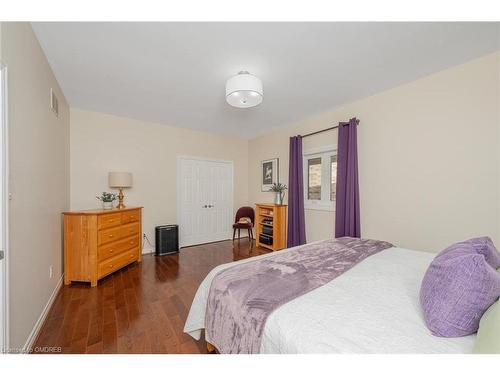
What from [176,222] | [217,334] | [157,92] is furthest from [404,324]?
[176,222]

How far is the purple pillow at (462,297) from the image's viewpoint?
813mm

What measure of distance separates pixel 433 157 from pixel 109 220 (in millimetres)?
4106

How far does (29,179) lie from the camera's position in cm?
162

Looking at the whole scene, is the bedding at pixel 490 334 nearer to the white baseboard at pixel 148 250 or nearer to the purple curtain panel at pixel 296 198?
the purple curtain panel at pixel 296 198

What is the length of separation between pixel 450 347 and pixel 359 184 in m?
2.49

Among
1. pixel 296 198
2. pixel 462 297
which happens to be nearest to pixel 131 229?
pixel 296 198

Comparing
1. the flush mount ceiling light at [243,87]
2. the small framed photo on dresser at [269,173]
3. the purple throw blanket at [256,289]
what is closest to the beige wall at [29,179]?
the purple throw blanket at [256,289]

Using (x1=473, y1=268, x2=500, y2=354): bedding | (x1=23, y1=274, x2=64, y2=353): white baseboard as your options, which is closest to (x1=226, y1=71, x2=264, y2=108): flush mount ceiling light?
(x1=473, y1=268, x2=500, y2=354): bedding

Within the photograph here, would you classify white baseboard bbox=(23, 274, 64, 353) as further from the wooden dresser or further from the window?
the window

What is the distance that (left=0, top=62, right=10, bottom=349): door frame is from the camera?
1.18m

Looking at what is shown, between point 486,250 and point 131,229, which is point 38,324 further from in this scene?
point 486,250

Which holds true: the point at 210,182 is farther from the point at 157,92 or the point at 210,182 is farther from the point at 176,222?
the point at 157,92

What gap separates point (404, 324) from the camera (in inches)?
35.1

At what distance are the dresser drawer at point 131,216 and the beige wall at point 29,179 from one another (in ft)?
2.53
